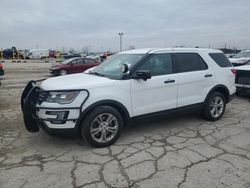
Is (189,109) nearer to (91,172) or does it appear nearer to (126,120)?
(126,120)

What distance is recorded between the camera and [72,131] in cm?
380

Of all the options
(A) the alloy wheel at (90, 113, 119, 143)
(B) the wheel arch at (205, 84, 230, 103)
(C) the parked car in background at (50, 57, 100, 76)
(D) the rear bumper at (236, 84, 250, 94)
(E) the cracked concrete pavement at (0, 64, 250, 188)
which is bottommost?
(E) the cracked concrete pavement at (0, 64, 250, 188)

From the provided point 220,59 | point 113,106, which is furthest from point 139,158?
point 220,59

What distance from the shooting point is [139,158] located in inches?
144

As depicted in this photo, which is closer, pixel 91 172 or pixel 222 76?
pixel 91 172

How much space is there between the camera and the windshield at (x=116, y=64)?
4.42 metres

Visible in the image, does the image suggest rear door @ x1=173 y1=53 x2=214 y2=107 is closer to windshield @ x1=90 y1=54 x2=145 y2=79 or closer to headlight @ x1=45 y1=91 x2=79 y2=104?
windshield @ x1=90 y1=54 x2=145 y2=79

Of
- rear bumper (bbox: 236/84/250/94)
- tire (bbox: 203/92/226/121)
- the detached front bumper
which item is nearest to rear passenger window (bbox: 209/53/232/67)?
tire (bbox: 203/92/226/121)

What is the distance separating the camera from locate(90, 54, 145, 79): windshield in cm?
442

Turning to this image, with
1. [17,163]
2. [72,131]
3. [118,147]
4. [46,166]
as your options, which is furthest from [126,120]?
[17,163]

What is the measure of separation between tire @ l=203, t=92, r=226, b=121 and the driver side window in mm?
1383

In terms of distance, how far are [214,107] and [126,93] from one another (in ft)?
8.27

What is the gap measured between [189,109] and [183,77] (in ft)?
2.39

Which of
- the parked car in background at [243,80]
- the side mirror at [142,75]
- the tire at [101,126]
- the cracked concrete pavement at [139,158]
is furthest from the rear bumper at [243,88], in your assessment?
the tire at [101,126]
